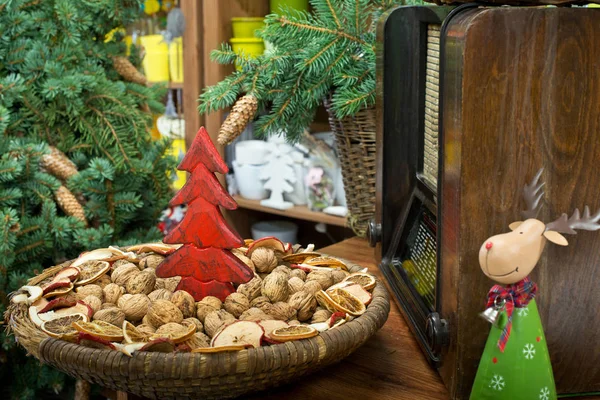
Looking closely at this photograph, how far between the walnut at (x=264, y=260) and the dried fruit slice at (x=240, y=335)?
0.20 m

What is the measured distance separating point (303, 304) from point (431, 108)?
330 mm

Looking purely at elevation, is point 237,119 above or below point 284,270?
above

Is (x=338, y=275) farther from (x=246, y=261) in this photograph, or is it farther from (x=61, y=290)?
(x=61, y=290)

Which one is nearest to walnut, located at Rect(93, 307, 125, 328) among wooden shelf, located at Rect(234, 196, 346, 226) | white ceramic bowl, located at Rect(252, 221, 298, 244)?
wooden shelf, located at Rect(234, 196, 346, 226)

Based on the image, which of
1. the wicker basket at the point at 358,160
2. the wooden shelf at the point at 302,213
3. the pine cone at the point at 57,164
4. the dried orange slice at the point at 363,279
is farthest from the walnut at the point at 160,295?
the wooden shelf at the point at 302,213

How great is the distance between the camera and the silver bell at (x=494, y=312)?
613 mm

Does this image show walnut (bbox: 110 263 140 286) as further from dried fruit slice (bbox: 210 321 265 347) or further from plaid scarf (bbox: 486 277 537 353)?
plaid scarf (bbox: 486 277 537 353)

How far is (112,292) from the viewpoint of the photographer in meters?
0.79

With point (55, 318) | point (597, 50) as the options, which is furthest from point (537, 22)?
point (55, 318)

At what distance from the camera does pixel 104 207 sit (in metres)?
1.41

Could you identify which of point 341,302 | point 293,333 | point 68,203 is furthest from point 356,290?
point 68,203

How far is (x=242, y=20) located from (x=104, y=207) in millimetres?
715

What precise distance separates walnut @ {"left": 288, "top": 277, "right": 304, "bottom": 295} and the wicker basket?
0.42 meters

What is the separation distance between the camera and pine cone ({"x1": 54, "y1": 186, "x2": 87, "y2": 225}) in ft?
4.33
